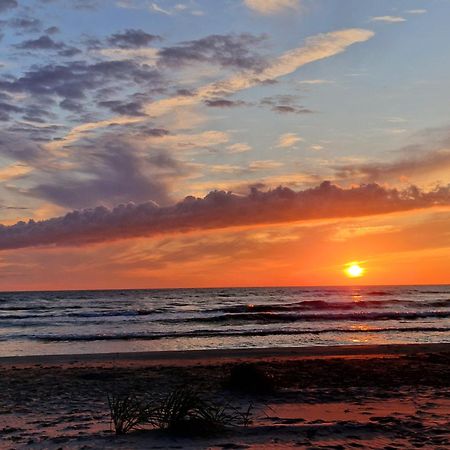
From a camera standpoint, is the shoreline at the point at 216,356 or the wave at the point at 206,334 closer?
the shoreline at the point at 216,356

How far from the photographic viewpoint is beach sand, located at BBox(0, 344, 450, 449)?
7.10m

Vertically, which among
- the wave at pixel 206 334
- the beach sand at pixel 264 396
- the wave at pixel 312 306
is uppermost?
the beach sand at pixel 264 396

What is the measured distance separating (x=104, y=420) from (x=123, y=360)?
373 inches

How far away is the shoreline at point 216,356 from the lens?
17.8 meters

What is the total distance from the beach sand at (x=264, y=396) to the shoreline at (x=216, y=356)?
0.04 metres

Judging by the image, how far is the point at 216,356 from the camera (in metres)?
19.4

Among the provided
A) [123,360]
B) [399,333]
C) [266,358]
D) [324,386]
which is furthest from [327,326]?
[324,386]

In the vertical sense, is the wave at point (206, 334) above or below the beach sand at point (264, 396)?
below

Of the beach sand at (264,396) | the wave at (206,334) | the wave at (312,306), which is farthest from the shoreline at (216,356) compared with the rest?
the wave at (312,306)

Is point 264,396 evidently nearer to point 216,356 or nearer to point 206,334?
point 216,356

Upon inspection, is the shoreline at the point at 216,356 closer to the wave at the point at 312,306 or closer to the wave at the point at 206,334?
the wave at the point at 206,334

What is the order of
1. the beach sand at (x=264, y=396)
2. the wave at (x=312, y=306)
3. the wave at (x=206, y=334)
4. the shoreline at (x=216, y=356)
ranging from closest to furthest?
the beach sand at (x=264, y=396) → the shoreline at (x=216, y=356) → the wave at (x=206, y=334) → the wave at (x=312, y=306)

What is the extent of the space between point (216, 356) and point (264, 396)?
342 inches

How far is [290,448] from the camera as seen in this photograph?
655cm
